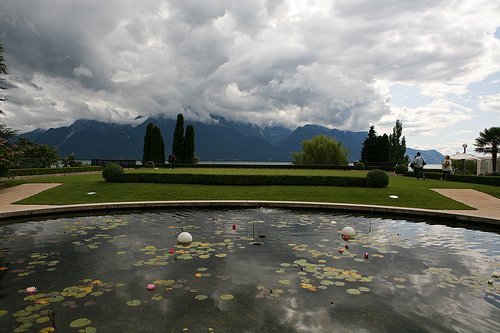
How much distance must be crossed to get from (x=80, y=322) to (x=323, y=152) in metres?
64.3

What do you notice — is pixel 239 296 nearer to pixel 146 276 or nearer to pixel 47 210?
pixel 146 276

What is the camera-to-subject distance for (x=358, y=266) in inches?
315

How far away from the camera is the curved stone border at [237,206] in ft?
46.6

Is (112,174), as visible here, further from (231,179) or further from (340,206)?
(340,206)

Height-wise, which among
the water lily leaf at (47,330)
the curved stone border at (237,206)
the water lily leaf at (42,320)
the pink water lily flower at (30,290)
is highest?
the curved stone border at (237,206)

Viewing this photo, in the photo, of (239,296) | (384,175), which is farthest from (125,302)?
(384,175)

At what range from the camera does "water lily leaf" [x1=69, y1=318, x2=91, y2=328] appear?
16.5ft

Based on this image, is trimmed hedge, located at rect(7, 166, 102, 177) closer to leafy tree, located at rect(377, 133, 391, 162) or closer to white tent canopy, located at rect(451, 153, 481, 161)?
white tent canopy, located at rect(451, 153, 481, 161)

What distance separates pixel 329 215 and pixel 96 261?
10305 mm

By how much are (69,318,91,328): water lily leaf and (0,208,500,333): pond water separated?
0.02 meters

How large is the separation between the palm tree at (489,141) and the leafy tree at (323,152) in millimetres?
23873

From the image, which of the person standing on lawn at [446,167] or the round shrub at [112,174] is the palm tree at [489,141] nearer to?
the person standing on lawn at [446,167]

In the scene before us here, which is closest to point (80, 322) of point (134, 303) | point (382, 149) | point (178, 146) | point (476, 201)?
point (134, 303)

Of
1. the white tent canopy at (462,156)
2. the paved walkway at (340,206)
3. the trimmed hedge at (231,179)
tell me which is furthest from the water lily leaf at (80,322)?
the white tent canopy at (462,156)
